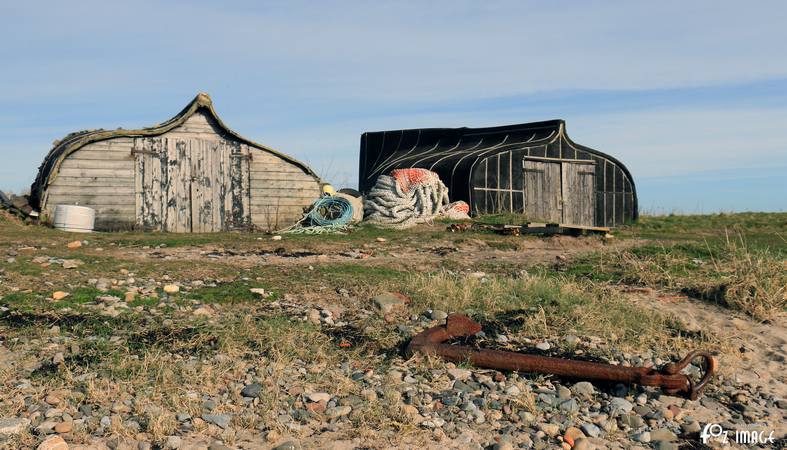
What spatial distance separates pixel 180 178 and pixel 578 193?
41.2ft

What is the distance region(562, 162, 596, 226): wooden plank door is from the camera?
2466 centimetres

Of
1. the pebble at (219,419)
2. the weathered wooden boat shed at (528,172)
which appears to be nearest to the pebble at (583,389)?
the pebble at (219,419)

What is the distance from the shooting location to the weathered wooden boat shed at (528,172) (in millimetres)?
22469

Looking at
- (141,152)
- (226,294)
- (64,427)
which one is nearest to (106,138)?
(141,152)

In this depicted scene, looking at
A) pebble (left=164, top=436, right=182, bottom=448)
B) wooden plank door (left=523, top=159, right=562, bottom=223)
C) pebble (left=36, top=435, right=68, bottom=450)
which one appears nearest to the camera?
pebble (left=36, top=435, right=68, bottom=450)

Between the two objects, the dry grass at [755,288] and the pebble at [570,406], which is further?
the dry grass at [755,288]

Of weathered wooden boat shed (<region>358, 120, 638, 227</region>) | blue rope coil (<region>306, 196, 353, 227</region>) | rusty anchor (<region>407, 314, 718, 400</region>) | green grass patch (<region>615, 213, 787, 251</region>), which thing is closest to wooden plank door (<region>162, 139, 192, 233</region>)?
blue rope coil (<region>306, 196, 353, 227</region>)

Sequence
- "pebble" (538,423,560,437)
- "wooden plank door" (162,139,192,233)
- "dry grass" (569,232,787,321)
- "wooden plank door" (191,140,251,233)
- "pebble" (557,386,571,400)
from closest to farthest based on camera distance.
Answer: "pebble" (538,423,560,437) → "pebble" (557,386,571,400) → "dry grass" (569,232,787,321) → "wooden plank door" (162,139,192,233) → "wooden plank door" (191,140,251,233)

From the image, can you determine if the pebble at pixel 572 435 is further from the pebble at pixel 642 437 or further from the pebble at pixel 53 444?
the pebble at pixel 53 444

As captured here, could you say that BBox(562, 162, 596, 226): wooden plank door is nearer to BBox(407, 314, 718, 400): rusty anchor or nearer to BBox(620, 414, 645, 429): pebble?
BBox(407, 314, 718, 400): rusty anchor

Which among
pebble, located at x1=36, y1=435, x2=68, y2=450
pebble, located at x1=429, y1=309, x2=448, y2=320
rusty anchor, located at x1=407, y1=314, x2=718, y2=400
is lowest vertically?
pebble, located at x1=36, y1=435, x2=68, y2=450

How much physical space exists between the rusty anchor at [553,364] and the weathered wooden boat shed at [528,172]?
568 inches

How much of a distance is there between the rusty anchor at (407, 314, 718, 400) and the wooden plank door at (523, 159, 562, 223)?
53.1ft

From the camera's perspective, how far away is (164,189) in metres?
19.0
